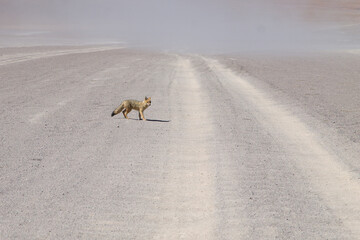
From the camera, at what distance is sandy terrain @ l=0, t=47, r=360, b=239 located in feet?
20.4

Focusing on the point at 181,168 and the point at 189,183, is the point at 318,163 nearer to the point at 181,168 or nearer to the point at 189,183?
the point at 181,168

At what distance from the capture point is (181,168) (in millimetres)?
8539

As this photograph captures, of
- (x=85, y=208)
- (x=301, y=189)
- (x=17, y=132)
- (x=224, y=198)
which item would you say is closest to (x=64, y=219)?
(x=85, y=208)

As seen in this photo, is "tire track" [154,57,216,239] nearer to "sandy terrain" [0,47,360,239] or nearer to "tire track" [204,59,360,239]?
"sandy terrain" [0,47,360,239]

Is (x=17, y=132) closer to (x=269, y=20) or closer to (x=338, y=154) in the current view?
(x=338, y=154)

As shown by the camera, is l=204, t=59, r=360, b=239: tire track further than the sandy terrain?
Yes

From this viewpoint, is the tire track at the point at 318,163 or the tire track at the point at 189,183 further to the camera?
the tire track at the point at 318,163

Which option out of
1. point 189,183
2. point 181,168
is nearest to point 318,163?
point 181,168

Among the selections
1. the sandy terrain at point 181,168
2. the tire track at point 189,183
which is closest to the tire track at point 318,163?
the sandy terrain at point 181,168

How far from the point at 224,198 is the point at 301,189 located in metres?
1.22

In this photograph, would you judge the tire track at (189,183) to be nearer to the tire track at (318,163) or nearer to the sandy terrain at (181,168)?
the sandy terrain at (181,168)

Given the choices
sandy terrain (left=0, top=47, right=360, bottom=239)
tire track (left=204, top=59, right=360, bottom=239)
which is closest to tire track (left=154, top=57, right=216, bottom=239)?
sandy terrain (left=0, top=47, right=360, bottom=239)

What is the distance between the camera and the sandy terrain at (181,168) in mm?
6219

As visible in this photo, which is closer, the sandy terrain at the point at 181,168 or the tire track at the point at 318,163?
the sandy terrain at the point at 181,168
